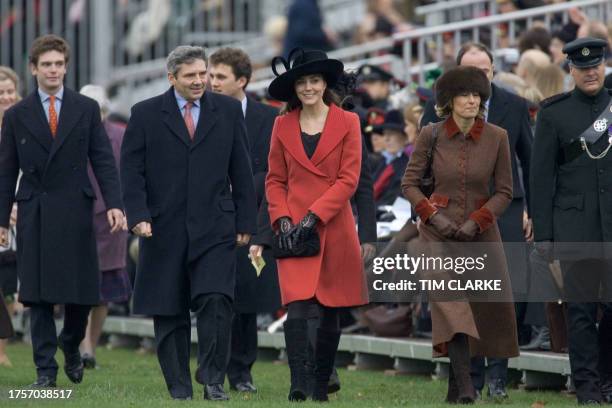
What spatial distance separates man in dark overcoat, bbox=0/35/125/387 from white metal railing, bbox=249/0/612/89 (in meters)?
5.88

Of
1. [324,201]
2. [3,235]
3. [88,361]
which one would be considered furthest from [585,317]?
[88,361]

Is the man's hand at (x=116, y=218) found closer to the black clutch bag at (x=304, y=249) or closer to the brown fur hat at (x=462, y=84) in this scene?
the black clutch bag at (x=304, y=249)

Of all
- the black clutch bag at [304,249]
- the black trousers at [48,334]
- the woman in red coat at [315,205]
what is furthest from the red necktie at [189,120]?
the black trousers at [48,334]

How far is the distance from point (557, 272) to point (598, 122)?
1.02 meters

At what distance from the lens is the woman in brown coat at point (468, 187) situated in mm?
11672

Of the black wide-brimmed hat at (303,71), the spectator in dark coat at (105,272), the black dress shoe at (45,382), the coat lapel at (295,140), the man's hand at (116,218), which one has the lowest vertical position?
the black dress shoe at (45,382)

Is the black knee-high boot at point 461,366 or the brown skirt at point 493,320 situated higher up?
the brown skirt at point 493,320

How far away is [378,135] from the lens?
16.8 metres

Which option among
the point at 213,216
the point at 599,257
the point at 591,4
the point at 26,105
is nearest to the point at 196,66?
the point at 213,216

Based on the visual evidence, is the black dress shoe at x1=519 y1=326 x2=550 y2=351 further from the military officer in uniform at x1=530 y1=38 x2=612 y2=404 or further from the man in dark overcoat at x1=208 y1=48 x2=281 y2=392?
the man in dark overcoat at x1=208 y1=48 x2=281 y2=392

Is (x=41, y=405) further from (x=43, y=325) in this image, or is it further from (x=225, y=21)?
(x=225, y=21)

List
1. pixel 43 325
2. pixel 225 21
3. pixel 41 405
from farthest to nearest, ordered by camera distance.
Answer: pixel 225 21
pixel 43 325
pixel 41 405

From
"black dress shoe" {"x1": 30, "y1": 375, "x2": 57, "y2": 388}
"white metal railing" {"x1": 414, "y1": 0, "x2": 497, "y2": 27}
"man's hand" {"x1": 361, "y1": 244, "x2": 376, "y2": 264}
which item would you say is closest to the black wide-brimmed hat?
"man's hand" {"x1": 361, "y1": 244, "x2": 376, "y2": 264}

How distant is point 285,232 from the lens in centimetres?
1176
